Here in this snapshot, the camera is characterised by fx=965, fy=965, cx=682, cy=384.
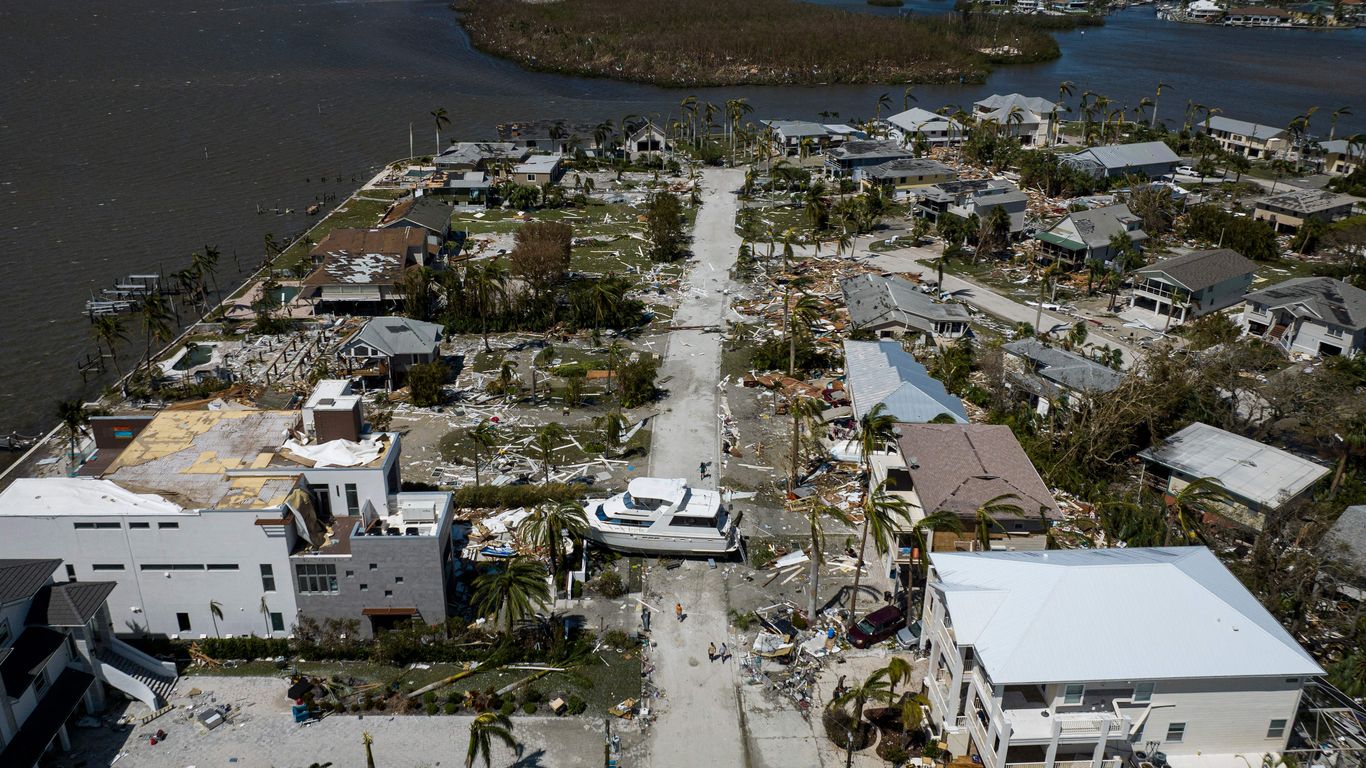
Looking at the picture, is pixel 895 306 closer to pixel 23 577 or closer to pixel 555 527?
pixel 555 527

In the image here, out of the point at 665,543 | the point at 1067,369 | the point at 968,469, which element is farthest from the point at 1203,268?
the point at 665,543

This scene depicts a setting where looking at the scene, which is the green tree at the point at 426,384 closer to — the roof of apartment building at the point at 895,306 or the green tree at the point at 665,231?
the roof of apartment building at the point at 895,306

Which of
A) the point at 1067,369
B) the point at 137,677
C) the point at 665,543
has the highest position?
the point at 1067,369

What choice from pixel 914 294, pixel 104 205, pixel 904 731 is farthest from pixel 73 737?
pixel 104 205

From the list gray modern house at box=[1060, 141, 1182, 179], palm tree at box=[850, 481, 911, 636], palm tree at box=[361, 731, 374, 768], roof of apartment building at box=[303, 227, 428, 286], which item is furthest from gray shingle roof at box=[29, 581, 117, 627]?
gray modern house at box=[1060, 141, 1182, 179]

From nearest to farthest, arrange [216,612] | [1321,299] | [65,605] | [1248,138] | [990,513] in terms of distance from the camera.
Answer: [65,605] → [216,612] → [990,513] → [1321,299] → [1248,138]

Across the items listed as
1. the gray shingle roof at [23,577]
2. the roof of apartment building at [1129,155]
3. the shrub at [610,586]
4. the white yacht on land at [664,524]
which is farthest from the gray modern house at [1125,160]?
the gray shingle roof at [23,577]

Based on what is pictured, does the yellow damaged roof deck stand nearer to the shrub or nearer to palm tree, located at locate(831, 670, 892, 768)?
the shrub
